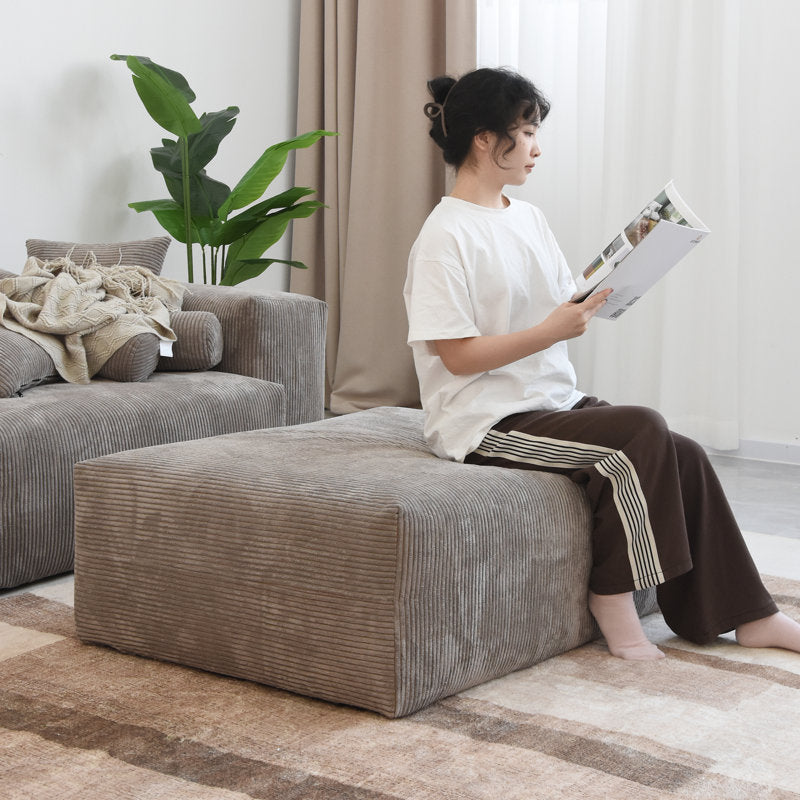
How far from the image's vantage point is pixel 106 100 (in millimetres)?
3746

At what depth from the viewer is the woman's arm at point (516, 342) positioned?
1.72 metres

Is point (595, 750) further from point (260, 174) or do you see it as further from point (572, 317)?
point (260, 174)

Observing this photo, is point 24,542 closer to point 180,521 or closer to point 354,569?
point 180,521

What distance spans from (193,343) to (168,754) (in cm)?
146

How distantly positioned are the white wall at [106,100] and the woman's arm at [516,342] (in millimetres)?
2163

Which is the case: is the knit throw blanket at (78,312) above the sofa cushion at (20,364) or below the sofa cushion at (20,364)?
above

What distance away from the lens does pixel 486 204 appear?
1.91 m

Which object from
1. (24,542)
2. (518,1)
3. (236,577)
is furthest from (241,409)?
(518,1)

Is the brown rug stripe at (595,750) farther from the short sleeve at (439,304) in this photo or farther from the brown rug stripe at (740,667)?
the short sleeve at (439,304)

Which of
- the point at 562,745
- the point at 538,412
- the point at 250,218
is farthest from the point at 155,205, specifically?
the point at 562,745

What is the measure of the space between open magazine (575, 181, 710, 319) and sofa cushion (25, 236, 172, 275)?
1526 millimetres

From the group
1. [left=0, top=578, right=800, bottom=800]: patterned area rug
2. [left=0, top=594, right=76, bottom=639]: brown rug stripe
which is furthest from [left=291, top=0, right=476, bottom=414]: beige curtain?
[left=0, top=578, right=800, bottom=800]: patterned area rug

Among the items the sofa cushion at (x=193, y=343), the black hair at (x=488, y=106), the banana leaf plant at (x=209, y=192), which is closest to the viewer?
the black hair at (x=488, y=106)

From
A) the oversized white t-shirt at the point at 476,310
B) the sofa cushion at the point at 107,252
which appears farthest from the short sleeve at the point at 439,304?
the sofa cushion at the point at 107,252
